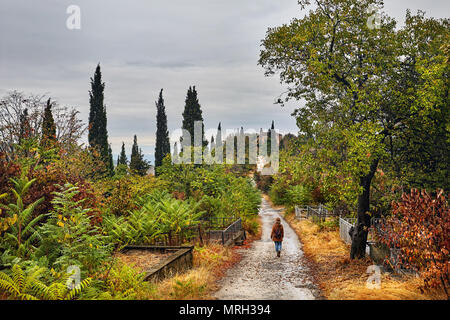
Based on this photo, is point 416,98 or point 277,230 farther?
point 277,230

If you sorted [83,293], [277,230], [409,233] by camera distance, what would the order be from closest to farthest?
[83,293] → [409,233] → [277,230]

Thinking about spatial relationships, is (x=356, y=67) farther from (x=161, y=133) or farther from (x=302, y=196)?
(x=161, y=133)

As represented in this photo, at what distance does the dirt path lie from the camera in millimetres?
7770

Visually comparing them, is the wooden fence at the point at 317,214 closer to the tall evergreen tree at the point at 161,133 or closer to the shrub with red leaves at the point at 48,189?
the shrub with red leaves at the point at 48,189

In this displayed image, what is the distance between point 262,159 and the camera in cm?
8138

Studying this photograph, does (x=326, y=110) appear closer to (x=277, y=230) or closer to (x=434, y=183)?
(x=434, y=183)

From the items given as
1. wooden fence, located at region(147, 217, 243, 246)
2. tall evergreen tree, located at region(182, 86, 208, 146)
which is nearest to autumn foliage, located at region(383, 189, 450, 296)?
wooden fence, located at region(147, 217, 243, 246)

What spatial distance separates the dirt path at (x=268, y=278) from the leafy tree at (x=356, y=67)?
2.97m

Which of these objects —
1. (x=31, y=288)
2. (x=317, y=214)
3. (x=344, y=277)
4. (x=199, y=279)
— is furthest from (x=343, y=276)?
(x=317, y=214)

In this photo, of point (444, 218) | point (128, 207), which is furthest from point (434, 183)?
point (128, 207)

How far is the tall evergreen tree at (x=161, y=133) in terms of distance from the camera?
154 ft

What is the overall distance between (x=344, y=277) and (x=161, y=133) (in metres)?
41.2

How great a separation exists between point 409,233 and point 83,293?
656 centimetres

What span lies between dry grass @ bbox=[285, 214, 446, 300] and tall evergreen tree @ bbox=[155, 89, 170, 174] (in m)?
31.7
